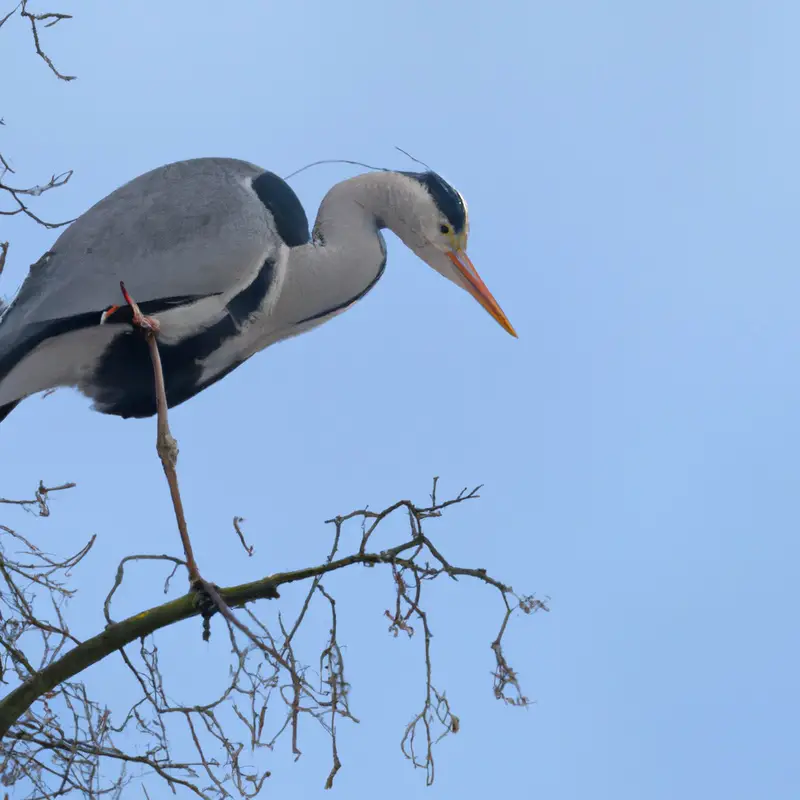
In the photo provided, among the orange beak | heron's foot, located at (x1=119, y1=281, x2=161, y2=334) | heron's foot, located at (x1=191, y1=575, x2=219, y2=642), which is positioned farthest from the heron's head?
heron's foot, located at (x1=191, y1=575, x2=219, y2=642)

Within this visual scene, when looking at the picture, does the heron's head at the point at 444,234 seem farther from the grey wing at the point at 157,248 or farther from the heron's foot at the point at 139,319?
the heron's foot at the point at 139,319

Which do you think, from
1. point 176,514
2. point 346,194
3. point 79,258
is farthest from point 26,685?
point 346,194

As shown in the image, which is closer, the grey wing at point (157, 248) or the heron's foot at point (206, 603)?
the heron's foot at point (206, 603)

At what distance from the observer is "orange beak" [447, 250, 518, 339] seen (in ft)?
11.2

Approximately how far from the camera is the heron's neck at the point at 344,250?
128 inches

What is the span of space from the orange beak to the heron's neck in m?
0.22

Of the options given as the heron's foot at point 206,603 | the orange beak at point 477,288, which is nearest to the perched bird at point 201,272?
the orange beak at point 477,288

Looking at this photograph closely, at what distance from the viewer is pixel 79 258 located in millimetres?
3105

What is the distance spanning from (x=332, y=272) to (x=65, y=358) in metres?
0.82

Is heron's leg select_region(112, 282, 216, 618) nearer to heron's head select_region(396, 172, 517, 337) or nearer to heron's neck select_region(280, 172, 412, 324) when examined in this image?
heron's neck select_region(280, 172, 412, 324)

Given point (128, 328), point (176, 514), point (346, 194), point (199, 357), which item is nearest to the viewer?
point (176, 514)

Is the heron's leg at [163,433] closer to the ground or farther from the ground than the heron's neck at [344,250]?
closer to the ground

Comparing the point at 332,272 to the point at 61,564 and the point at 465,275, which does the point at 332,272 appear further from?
the point at 61,564

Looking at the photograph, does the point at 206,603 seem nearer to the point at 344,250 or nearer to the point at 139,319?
the point at 139,319
